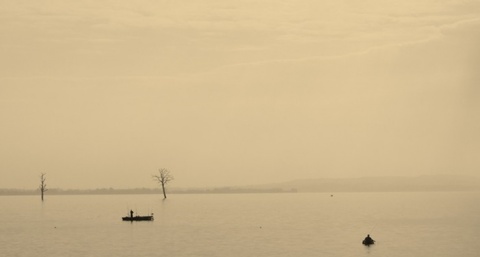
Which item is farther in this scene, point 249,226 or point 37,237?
point 249,226

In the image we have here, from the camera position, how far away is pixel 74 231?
169250mm

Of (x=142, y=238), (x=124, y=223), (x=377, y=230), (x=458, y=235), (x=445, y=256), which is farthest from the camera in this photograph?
(x=124, y=223)

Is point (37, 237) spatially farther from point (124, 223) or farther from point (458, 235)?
point (458, 235)

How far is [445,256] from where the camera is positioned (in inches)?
4680

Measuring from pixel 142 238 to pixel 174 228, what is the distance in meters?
27.6

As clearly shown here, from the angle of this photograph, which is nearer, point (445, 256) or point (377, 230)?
point (445, 256)

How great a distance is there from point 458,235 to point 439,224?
36.9m

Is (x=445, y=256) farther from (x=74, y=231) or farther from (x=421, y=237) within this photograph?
(x=74, y=231)

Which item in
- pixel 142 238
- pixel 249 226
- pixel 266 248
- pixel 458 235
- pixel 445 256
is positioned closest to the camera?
pixel 445 256

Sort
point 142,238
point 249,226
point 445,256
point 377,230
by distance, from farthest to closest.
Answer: point 249,226
point 377,230
point 142,238
point 445,256

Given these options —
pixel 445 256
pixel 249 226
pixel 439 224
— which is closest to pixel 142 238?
pixel 249 226

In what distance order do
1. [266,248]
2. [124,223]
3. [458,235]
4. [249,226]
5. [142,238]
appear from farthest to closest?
1. [124,223]
2. [249,226]
3. [458,235]
4. [142,238]
5. [266,248]

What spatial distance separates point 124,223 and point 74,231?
30036mm

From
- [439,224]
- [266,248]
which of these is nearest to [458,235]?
[439,224]
